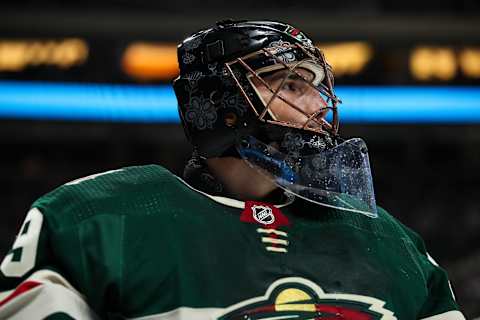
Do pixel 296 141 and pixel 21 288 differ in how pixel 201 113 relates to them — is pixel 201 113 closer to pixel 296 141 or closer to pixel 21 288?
pixel 296 141

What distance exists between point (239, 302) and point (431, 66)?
20.6 feet

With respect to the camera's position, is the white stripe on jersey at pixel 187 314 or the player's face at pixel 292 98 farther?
the player's face at pixel 292 98

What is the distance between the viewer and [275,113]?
4.80ft

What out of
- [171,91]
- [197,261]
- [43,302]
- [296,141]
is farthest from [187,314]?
[171,91]

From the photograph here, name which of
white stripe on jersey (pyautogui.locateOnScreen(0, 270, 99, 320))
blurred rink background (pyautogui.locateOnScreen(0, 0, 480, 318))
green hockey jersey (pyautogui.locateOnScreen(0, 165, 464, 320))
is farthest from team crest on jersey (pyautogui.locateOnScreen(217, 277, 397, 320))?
blurred rink background (pyautogui.locateOnScreen(0, 0, 480, 318))

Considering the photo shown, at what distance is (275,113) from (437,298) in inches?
16.8

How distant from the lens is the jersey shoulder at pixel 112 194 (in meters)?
1.26

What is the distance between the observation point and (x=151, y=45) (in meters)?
7.03

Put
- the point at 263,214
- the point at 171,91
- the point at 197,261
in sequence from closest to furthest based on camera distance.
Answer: the point at 197,261 → the point at 263,214 → the point at 171,91

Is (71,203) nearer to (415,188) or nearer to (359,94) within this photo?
(359,94)

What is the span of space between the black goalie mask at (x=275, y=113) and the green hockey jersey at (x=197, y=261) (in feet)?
0.18

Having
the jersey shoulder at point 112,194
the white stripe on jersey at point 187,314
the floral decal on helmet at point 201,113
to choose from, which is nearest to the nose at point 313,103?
the floral decal on helmet at point 201,113

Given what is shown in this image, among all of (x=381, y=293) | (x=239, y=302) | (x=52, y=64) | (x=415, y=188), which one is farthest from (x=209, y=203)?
(x=415, y=188)

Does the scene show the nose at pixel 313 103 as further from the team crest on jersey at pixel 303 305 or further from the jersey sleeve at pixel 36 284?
the jersey sleeve at pixel 36 284
